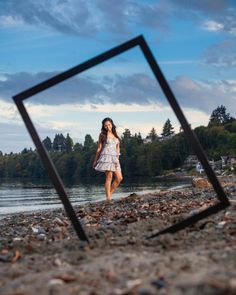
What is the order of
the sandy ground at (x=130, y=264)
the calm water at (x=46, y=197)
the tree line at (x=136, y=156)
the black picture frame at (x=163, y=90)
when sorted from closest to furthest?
the sandy ground at (x=130, y=264), the black picture frame at (x=163, y=90), the calm water at (x=46, y=197), the tree line at (x=136, y=156)

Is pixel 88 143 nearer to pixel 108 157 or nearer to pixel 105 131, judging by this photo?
pixel 108 157

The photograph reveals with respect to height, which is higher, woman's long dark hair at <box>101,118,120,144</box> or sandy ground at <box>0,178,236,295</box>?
woman's long dark hair at <box>101,118,120,144</box>

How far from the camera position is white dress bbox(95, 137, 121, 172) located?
17.3m

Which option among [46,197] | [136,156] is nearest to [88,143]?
[136,156]

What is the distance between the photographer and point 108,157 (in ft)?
56.8

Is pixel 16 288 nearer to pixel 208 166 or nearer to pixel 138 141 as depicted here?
pixel 208 166

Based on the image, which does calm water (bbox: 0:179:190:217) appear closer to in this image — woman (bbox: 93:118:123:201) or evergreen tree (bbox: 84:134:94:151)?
woman (bbox: 93:118:123:201)

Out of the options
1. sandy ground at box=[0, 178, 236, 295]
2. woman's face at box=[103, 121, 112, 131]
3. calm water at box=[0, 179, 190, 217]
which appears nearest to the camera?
sandy ground at box=[0, 178, 236, 295]

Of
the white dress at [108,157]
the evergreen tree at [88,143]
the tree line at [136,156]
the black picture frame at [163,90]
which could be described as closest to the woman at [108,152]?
the white dress at [108,157]

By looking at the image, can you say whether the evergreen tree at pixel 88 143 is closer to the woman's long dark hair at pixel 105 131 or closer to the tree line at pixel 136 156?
the tree line at pixel 136 156

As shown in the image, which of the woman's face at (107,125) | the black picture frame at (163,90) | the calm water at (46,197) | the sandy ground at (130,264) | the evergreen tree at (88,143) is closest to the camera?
the sandy ground at (130,264)

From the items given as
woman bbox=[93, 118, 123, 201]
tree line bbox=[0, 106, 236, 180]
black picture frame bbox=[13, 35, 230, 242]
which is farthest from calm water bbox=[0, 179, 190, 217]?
tree line bbox=[0, 106, 236, 180]

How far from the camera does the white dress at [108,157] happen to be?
17.3 meters

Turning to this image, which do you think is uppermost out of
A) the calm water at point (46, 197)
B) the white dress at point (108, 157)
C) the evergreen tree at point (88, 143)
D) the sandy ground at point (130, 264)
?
the evergreen tree at point (88, 143)
